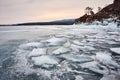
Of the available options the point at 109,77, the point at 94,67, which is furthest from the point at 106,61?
the point at 109,77

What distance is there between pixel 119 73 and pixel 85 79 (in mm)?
982

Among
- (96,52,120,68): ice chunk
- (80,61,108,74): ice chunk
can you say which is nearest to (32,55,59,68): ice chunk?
(80,61,108,74): ice chunk

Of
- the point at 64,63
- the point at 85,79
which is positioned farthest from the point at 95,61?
the point at 85,79

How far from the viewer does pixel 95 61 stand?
15.2 ft

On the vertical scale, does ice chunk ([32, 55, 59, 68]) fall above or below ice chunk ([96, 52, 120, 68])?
Result: above

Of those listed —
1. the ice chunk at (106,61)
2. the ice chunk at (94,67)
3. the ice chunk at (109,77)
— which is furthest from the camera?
the ice chunk at (106,61)

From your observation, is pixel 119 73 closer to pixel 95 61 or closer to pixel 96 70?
pixel 96 70

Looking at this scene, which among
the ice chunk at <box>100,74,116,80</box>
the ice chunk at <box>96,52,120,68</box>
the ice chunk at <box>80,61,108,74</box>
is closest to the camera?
the ice chunk at <box>100,74,116,80</box>

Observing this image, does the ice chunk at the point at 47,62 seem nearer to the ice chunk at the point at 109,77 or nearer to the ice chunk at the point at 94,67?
the ice chunk at the point at 94,67

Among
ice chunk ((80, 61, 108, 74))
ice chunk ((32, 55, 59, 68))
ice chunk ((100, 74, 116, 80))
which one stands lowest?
ice chunk ((100, 74, 116, 80))

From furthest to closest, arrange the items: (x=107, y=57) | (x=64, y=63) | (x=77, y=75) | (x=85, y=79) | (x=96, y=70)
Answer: (x=107, y=57), (x=64, y=63), (x=96, y=70), (x=77, y=75), (x=85, y=79)

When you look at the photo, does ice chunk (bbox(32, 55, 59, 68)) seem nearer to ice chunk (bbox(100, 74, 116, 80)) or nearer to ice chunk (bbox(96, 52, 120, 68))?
ice chunk (bbox(96, 52, 120, 68))

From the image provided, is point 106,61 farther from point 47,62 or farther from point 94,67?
point 47,62

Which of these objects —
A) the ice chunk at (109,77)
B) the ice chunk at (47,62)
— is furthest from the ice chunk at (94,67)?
the ice chunk at (47,62)
